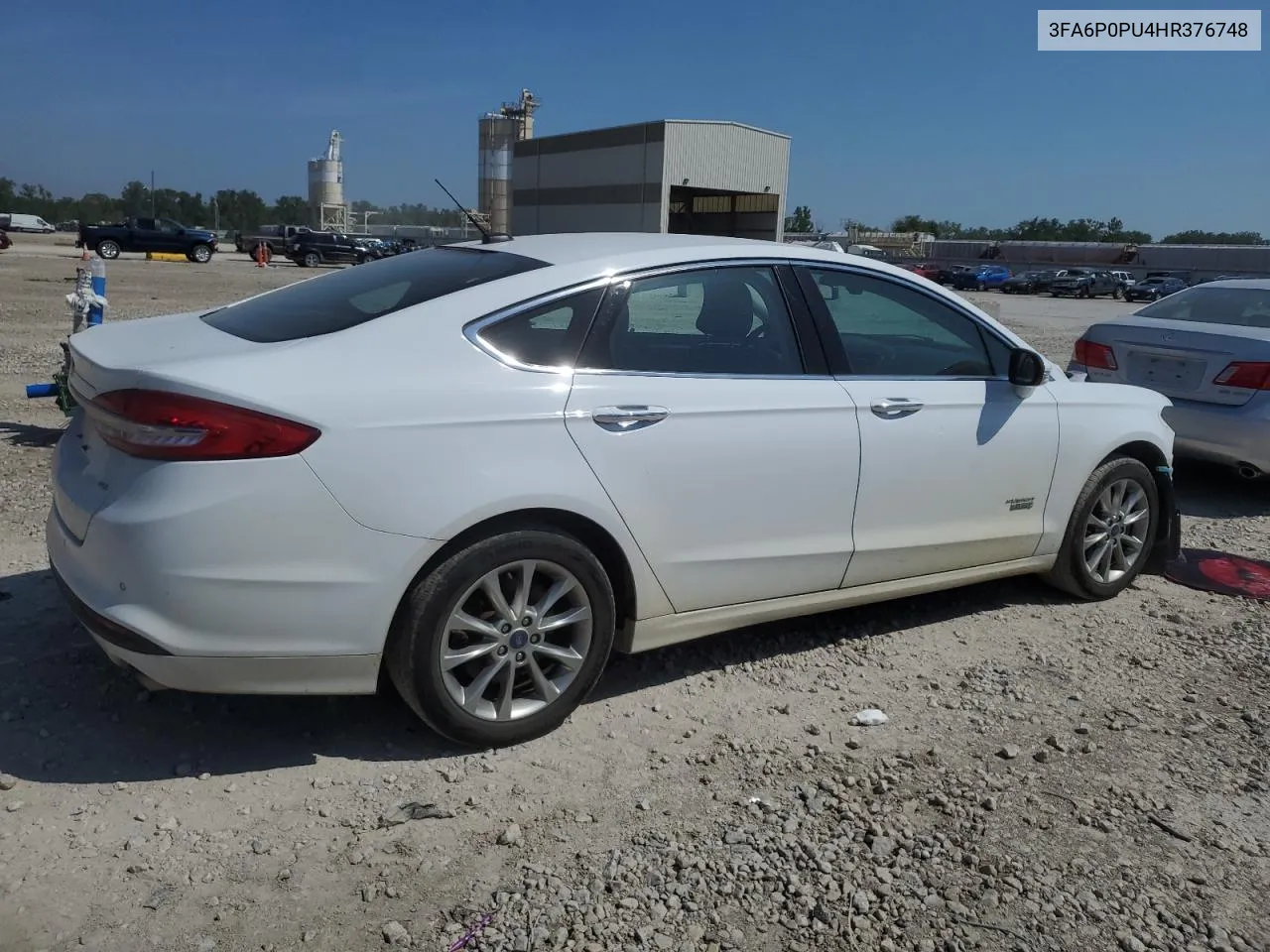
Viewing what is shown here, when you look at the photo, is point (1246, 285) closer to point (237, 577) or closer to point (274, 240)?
point (237, 577)

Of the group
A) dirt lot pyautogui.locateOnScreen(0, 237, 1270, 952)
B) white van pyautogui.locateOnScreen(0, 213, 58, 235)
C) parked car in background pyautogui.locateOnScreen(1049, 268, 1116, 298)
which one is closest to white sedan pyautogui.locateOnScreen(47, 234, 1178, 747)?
dirt lot pyautogui.locateOnScreen(0, 237, 1270, 952)

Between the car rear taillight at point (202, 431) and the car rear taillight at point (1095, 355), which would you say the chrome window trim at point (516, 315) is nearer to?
the car rear taillight at point (202, 431)

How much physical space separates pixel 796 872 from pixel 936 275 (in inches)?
2544

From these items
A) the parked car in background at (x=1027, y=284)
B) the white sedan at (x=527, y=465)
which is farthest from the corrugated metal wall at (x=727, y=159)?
the white sedan at (x=527, y=465)

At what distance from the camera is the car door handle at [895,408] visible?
159 inches

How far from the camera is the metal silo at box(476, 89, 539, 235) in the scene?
90375 millimetres

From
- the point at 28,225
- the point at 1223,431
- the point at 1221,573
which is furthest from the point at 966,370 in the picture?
the point at 28,225

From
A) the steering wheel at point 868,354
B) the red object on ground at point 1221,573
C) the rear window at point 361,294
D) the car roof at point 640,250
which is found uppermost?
the car roof at point 640,250

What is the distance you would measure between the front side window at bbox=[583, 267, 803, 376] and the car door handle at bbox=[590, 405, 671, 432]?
0.16 m

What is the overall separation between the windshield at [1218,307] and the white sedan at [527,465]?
3.85 m

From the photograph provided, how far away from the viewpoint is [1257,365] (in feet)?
22.5

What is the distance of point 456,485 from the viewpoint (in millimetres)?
3096

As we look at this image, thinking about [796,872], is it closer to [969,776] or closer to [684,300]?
[969,776]

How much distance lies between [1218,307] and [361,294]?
264 inches
